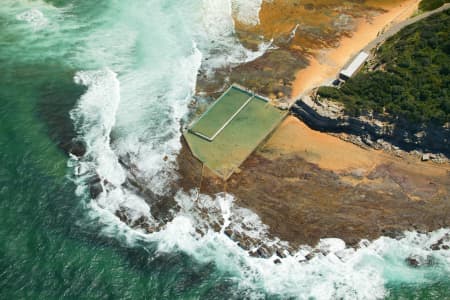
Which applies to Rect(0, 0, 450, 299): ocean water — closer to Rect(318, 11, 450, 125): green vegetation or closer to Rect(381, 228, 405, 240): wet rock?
Rect(381, 228, 405, 240): wet rock

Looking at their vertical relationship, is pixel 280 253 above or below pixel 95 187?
above

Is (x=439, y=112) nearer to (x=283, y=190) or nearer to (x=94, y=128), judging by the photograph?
(x=283, y=190)

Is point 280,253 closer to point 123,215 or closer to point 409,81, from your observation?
point 123,215

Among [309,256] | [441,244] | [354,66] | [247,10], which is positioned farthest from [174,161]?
[247,10]

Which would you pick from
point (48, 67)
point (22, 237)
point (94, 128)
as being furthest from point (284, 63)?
point (22, 237)

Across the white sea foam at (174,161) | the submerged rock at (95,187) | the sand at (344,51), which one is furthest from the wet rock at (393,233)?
the submerged rock at (95,187)

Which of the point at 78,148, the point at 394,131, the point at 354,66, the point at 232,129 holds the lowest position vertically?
the point at 78,148
